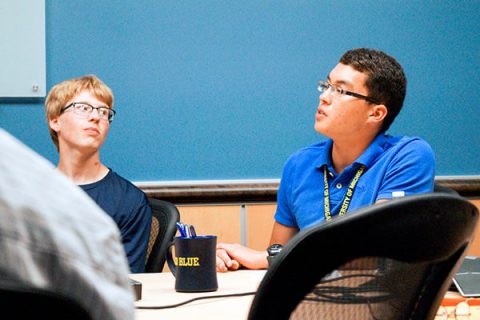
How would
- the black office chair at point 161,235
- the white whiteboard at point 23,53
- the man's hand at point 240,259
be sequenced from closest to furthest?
the man's hand at point 240,259, the black office chair at point 161,235, the white whiteboard at point 23,53

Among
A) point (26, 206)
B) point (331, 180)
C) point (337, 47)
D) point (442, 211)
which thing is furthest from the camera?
point (337, 47)

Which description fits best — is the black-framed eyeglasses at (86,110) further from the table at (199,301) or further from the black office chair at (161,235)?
the table at (199,301)

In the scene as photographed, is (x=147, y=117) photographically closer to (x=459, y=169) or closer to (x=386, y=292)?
(x=459, y=169)

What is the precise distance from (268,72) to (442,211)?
2700 millimetres

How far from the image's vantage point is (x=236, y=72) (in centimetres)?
338

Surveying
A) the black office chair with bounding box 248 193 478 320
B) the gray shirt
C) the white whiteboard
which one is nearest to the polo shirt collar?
the white whiteboard

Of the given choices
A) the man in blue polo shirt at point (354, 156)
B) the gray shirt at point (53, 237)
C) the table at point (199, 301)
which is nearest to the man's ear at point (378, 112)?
the man in blue polo shirt at point (354, 156)

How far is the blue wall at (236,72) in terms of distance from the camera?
10.7 feet

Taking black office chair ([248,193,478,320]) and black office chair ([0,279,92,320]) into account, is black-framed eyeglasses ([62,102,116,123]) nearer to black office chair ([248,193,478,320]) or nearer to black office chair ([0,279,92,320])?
black office chair ([248,193,478,320])

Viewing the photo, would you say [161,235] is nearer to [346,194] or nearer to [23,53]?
[346,194]

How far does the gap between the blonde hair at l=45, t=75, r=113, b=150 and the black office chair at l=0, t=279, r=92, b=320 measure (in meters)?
2.46

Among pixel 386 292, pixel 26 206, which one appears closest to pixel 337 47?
pixel 386 292

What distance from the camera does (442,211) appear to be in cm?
75

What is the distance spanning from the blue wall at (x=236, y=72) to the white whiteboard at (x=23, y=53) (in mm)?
47
